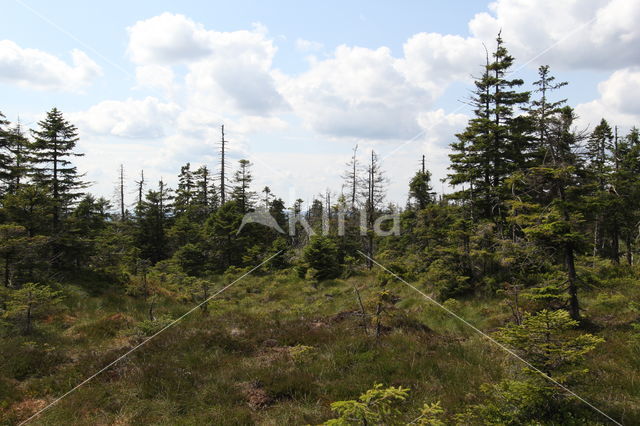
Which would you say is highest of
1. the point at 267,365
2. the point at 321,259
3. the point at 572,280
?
the point at 572,280

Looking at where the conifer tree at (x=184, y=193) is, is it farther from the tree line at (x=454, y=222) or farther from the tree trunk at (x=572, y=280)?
the tree trunk at (x=572, y=280)

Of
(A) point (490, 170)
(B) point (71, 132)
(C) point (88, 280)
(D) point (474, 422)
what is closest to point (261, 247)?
(C) point (88, 280)

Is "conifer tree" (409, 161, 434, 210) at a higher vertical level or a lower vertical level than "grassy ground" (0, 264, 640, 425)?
higher

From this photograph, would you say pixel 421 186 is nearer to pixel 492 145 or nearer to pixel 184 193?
pixel 492 145

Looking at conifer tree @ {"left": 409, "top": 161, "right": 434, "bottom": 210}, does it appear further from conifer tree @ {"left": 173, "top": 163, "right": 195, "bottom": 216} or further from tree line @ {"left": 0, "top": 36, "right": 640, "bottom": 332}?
conifer tree @ {"left": 173, "top": 163, "right": 195, "bottom": 216}

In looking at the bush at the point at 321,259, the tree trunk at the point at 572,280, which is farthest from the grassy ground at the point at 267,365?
the bush at the point at 321,259

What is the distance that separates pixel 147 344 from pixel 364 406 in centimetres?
937

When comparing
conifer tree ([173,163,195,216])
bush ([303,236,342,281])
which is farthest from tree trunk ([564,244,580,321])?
conifer tree ([173,163,195,216])

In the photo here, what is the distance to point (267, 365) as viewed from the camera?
31.3 feet

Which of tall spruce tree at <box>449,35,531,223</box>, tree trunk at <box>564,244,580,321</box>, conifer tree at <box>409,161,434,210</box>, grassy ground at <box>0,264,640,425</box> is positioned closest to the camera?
grassy ground at <box>0,264,640,425</box>

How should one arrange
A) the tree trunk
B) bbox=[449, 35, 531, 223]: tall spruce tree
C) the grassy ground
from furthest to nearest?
bbox=[449, 35, 531, 223]: tall spruce tree
the tree trunk
the grassy ground

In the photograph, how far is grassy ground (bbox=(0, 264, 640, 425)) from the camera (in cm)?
717

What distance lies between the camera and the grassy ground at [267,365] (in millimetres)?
7172

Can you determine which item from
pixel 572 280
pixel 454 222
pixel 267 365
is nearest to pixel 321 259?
pixel 454 222
